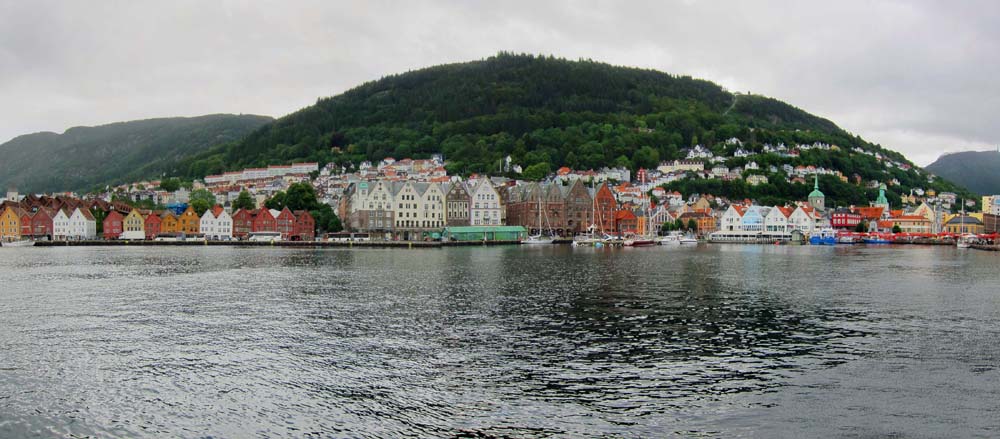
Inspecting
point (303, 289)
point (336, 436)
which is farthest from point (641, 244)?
point (336, 436)

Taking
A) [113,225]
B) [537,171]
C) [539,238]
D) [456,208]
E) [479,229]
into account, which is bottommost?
[539,238]

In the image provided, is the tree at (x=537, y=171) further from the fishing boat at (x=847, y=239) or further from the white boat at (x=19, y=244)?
the white boat at (x=19, y=244)

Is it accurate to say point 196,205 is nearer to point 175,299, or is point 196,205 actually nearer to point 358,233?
point 358,233

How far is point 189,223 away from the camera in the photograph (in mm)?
108688

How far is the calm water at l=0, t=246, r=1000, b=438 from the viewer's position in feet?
43.8

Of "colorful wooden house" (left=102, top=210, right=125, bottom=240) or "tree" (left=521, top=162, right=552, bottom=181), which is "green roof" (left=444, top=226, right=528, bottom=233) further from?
"colorful wooden house" (left=102, top=210, right=125, bottom=240)

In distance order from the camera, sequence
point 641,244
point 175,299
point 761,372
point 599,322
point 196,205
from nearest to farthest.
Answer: point 761,372
point 599,322
point 175,299
point 641,244
point 196,205

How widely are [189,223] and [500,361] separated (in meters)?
103

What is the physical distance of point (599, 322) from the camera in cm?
2373

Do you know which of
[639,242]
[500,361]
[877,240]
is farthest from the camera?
[877,240]

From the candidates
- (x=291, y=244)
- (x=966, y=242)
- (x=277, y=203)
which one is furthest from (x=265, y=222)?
(x=966, y=242)

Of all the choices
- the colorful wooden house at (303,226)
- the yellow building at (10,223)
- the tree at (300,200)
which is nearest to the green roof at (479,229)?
the colorful wooden house at (303,226)

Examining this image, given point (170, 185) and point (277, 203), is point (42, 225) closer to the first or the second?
point (277, 203)

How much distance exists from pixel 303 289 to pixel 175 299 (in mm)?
6012
